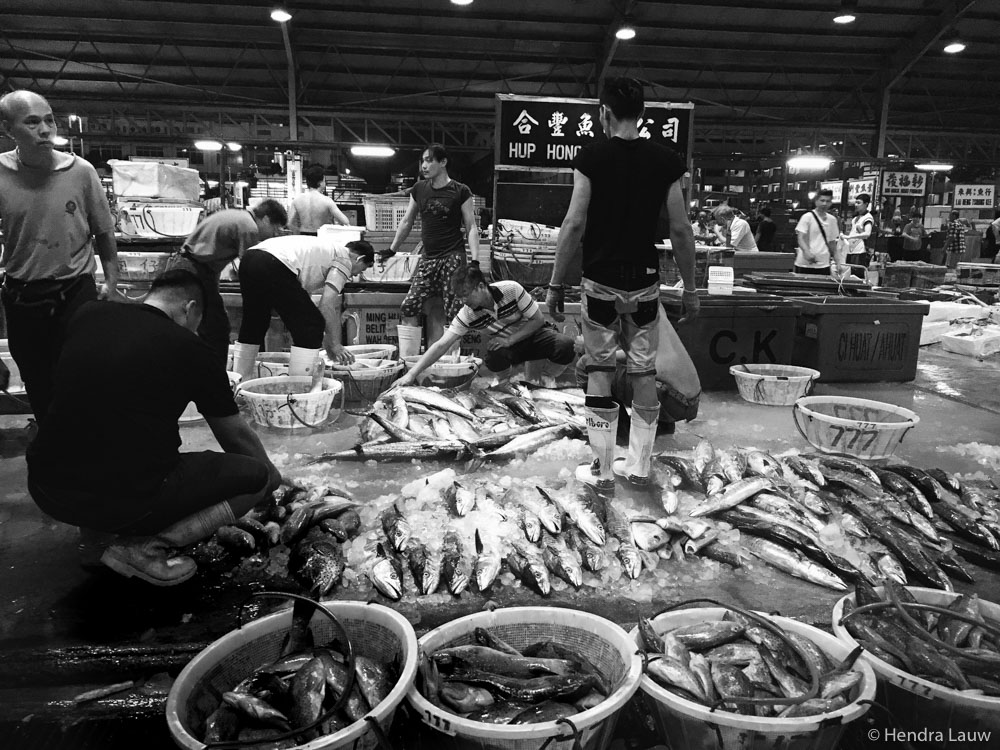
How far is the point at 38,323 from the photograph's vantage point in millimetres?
4074

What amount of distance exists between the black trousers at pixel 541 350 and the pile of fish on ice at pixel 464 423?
0.54 meters

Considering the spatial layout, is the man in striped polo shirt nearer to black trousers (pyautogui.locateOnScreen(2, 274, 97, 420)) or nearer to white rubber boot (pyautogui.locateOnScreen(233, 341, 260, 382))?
white rubber boot (pyautogui.locateOnScreen(233, 341, 260, 382))

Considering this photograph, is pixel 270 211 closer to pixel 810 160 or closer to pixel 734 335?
pixel 734 335

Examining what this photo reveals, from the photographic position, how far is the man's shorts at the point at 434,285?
6.53m

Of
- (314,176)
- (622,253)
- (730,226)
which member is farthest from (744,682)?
(730,226)

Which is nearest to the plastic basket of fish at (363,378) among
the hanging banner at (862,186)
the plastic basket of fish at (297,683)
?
the plastic basket of fish at (297,683)

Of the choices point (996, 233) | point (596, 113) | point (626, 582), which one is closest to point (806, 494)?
point (626, 582)

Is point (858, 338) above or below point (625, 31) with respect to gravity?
below

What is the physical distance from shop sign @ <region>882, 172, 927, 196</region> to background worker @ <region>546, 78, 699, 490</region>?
21375 mm

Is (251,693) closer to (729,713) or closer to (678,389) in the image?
(729,713)

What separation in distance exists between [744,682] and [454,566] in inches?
50.3

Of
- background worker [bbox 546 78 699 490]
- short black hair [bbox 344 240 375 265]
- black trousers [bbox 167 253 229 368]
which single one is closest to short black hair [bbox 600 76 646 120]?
background worker [bbox 546 78 699 490]

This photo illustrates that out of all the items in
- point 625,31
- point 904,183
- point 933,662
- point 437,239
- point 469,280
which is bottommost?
point 933,662

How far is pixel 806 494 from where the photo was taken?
143 inches
